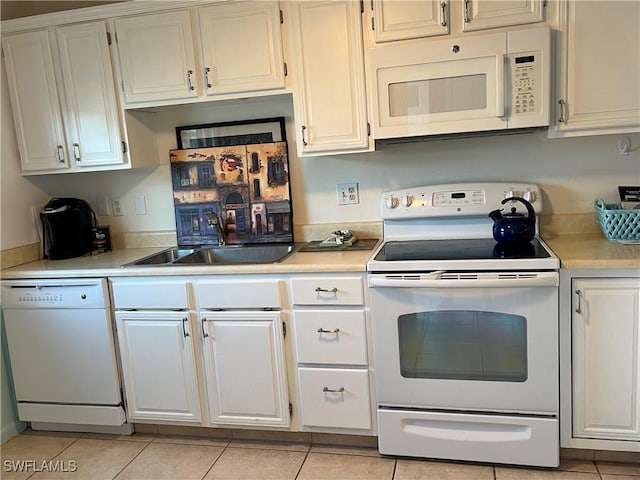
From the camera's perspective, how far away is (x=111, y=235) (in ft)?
10.3

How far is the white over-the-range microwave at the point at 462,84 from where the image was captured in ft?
7.12

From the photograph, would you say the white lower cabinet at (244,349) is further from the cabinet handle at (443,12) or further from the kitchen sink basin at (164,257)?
the cabinet handle at (443,12)

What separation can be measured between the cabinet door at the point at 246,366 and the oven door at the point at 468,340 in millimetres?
485

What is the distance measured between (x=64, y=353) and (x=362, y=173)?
180 cm

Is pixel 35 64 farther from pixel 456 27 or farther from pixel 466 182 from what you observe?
pixel 466 182

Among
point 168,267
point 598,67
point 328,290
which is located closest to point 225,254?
point 168,267

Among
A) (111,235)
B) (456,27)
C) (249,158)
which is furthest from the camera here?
(111,235)

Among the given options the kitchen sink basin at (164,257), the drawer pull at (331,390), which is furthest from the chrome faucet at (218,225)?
the drawer pull at (331,390)

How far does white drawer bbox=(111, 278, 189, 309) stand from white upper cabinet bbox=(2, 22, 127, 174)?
→ 0.69 metres

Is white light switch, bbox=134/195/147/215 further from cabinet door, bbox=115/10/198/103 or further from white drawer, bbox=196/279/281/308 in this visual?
white drawer, bbox=196/279/281/308

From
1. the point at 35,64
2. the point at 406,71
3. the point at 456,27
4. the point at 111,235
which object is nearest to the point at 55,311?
the point at 111,235

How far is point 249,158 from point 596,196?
1782mm

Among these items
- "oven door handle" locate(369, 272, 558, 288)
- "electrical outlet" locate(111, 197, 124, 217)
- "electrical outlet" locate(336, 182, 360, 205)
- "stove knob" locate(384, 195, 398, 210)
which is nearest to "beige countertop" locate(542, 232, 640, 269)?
"oven door handle" locate(369, 272, 558, 288)

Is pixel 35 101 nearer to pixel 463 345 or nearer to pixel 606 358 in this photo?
pixel 463 345
